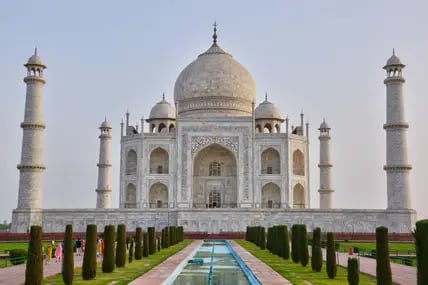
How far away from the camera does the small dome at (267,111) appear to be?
96.5ft

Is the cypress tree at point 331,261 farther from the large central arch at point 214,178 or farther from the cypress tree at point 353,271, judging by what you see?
the large central arch at point 214,178

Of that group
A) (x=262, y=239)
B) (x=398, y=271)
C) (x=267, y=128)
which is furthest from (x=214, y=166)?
(x=398, y=271)

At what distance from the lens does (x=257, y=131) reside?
2961 cm

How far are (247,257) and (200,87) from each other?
1799 centimetres

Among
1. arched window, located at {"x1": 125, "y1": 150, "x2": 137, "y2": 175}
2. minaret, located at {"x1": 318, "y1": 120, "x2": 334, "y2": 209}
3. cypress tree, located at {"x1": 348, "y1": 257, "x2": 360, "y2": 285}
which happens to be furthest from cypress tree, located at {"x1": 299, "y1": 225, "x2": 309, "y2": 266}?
minaret, located at {"x1": 318, "y1": 120, "x2": 334, "y2": 209}

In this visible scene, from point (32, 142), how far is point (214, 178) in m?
8.63

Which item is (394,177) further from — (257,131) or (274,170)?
(257,131)

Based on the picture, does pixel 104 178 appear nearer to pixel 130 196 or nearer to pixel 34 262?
pixel 130 196

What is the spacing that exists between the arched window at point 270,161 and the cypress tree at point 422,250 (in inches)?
866

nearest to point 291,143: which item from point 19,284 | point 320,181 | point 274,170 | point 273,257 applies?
point 274,170

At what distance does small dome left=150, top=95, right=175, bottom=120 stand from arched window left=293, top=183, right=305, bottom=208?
23.1ft

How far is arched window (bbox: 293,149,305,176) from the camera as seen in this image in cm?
2789

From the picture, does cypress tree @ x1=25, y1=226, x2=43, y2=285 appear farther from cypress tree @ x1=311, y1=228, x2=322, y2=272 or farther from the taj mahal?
the taj mahal

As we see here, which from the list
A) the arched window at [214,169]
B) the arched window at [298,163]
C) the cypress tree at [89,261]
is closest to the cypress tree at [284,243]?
the cypress tree at [89,261]
